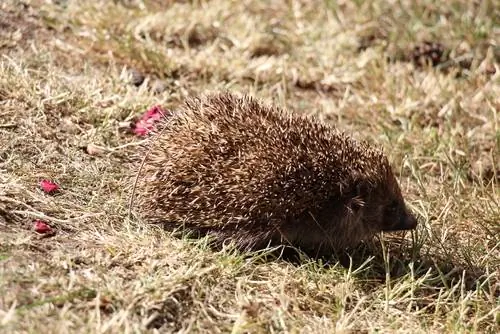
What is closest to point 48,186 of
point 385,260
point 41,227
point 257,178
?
point 41,227

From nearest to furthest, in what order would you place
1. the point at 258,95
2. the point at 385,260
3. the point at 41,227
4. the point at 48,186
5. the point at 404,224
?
1. the point at 41,227
2. the point at 385,260
3. the point at 48,186
4. the point at 404,224
5. the point at 258,95

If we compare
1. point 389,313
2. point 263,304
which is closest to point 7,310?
point 263,304

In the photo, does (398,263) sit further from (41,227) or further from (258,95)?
(258,95)

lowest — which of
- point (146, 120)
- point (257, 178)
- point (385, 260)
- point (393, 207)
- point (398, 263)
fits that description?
point (398, 263)

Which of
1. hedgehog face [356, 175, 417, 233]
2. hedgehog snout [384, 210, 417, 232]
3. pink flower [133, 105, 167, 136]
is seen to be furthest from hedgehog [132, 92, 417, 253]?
pink flower [133, 105, 167, 136]

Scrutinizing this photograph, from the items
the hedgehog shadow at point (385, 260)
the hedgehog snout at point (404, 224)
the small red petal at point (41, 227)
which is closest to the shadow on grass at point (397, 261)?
the hedgehog shadow at point (385, 260)

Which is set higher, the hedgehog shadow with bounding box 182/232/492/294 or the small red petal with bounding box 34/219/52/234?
the small red petal with bounding box 34/219/52/234

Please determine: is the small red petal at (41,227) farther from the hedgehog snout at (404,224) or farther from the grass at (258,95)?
the hedgehog snout at (404,224)

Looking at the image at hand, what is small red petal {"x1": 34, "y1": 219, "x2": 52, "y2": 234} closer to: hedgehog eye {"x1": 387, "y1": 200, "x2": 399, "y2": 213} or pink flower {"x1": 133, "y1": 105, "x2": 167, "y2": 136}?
pink flower {"x1": 133, "y1": 105, "x2": 167, "y2": 136}
